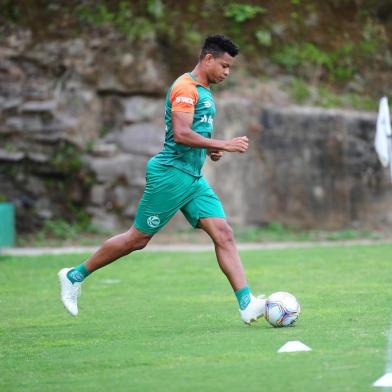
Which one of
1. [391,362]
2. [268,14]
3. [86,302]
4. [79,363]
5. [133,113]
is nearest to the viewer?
[391,362]

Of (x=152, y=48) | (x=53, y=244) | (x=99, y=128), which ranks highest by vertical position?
(x=152, y=48)

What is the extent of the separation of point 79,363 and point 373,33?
1678 cm

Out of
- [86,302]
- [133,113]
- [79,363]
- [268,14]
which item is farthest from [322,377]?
[268,14]

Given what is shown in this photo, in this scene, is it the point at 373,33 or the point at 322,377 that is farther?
the point at 373,33

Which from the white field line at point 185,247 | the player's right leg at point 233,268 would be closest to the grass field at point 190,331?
the player's right leg at point 233,268

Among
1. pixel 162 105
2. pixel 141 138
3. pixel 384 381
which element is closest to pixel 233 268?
pixel 384 381

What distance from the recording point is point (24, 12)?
2208 centimetres

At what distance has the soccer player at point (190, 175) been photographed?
8.77m

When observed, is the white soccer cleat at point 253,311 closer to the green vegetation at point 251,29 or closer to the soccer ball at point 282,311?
the soccer ball at point 282,311

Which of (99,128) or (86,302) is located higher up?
(99,128)

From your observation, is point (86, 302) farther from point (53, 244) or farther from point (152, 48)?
point (152, 48)

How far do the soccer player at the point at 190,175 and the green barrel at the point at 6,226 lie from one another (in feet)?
28.4

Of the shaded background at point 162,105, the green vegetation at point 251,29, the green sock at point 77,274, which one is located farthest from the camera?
the green vegetation at point 251,29

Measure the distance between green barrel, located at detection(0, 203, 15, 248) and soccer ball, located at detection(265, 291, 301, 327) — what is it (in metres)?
9.81
